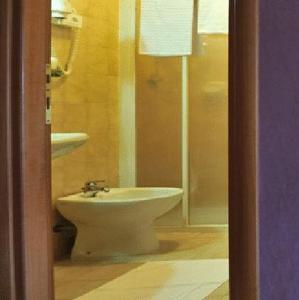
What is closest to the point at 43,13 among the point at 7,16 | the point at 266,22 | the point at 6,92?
the point at 7,16

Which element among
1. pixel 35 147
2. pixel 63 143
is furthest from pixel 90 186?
pixel 35 147

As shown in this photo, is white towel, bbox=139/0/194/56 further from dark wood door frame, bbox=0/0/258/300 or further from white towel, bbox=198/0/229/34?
dark wood door frame, bbox=0/0/258/300

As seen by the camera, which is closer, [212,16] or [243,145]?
[243,145]

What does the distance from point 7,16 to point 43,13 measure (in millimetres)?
82

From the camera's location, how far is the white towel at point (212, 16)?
12.0ft

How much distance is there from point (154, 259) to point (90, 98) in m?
1.04

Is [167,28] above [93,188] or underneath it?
above

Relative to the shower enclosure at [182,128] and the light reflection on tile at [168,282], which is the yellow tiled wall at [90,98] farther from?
the light reflection on tile at [168,282]

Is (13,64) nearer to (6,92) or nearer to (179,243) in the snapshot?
(6,92)

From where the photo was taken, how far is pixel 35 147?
122 centimetres

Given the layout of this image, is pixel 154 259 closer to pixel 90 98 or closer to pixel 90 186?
pixel 90 186

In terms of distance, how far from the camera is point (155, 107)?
397cm

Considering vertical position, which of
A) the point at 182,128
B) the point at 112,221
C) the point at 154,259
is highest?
the point at 182,128

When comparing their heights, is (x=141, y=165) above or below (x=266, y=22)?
below
